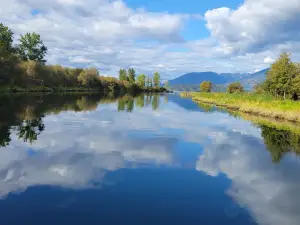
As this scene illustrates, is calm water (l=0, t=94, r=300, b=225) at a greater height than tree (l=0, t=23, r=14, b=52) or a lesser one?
lesser

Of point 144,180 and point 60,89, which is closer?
point 144,180

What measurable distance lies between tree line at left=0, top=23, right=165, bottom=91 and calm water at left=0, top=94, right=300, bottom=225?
215 ft

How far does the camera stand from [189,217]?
345 inches

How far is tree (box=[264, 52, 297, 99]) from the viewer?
53.2 m

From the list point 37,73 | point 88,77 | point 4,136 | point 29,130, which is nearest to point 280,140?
point 29,130

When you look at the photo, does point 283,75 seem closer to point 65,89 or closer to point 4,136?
point 4,136

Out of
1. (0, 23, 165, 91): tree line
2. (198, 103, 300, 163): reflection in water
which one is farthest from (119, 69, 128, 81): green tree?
(198, 103, 300, 163): reflection in water

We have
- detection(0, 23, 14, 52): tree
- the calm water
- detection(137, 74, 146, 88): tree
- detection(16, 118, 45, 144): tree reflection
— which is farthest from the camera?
detection(137, 74, 146, 88): tree

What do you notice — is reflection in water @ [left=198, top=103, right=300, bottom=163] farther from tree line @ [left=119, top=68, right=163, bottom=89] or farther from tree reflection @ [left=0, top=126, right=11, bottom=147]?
tree line @ [left=119, top=68, right=163, bottom=89]

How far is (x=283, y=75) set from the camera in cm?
5369

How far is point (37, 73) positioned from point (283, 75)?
74111mm

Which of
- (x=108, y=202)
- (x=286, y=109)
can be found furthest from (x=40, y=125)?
(x=286, y=109)

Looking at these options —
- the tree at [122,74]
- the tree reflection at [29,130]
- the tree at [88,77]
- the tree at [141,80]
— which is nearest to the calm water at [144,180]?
the tree reflection at [29,130]

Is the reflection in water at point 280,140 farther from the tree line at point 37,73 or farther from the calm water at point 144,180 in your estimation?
the tree line at point 37,73
